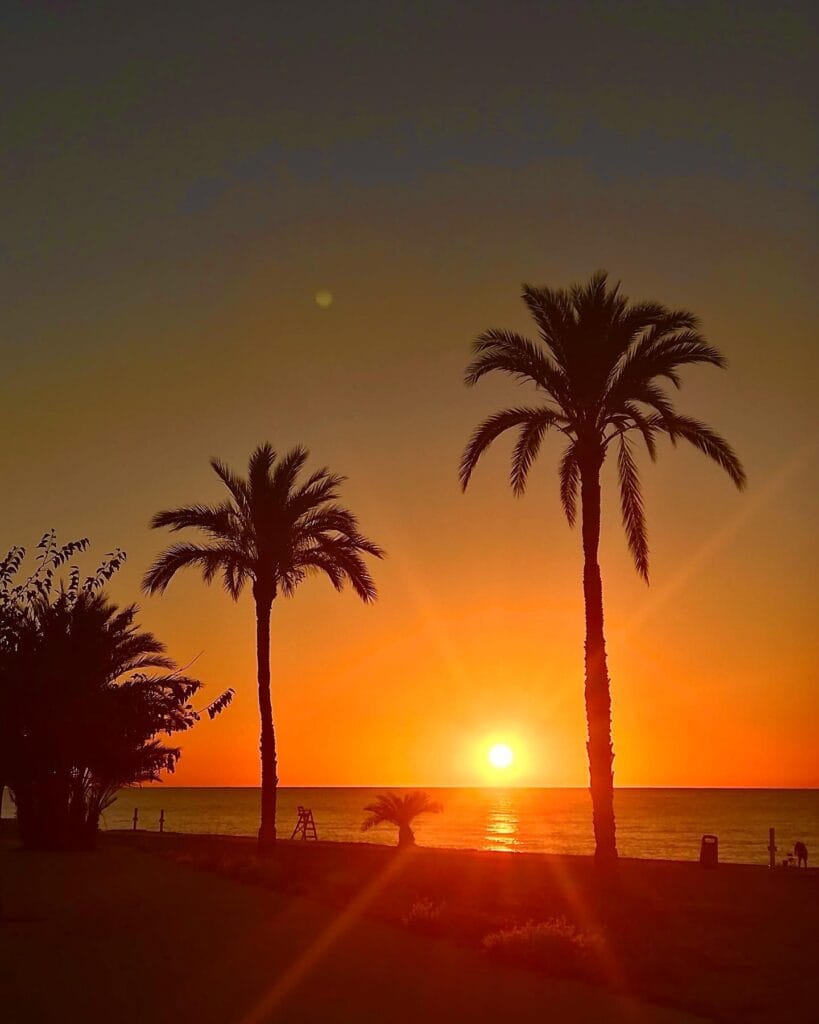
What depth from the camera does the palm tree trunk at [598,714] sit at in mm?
23531

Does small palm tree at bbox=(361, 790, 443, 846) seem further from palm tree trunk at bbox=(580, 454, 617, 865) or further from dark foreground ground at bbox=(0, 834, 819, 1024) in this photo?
palm tree trunk at bbox=(580, 454, 617, 865)

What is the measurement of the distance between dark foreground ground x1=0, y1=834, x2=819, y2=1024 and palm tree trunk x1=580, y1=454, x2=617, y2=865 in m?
1.18

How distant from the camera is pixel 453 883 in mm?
24312

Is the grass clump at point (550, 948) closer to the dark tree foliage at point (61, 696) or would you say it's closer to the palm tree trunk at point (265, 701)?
the dark tree foliage at point (61, 696)

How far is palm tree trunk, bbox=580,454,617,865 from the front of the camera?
926 inches

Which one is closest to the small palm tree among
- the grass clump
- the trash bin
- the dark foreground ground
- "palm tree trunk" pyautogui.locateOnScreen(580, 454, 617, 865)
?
the trash bin

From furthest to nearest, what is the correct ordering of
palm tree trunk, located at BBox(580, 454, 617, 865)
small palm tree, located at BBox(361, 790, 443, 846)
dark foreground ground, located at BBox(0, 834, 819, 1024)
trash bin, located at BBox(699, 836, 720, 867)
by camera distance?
1. small palm tree, located at BBox(361, 790, 443, 846)
2. trash bin, located at BBox(699, 836, 720, 867)
3. palm tree trunk, located at BBox(580, 454, 617, 865)
4. dark foreground ground, located at BBox(0, 834, 819, 1024)

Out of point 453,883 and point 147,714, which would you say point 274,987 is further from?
point 453,883

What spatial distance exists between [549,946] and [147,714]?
1046 cm

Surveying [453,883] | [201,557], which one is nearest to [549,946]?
[453,883]

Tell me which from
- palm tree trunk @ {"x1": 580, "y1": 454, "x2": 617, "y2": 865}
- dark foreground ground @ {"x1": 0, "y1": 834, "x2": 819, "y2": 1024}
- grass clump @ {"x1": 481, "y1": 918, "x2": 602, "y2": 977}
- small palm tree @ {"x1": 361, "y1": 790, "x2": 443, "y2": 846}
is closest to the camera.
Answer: dark foreground ground @ {"x1": 0, "y1": 834, "x2": 819, "y2": 1024}

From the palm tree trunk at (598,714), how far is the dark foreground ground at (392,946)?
1.18 m

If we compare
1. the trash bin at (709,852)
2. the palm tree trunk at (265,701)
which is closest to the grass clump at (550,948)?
the trash bin at (709,852)

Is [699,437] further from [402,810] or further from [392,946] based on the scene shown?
[402,810]
